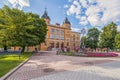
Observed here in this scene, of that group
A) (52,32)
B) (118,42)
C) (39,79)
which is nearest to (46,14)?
(52,32)

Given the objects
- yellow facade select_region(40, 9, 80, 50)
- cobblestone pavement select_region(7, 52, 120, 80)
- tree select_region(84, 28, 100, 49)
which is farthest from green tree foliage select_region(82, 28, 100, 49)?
cobblestone pavement select_region(7, 52, 120, 80)

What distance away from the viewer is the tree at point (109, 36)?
48669 mm

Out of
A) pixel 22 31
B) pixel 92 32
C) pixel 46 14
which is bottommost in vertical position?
pixel 22 31

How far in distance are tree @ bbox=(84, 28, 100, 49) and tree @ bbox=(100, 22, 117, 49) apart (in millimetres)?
5317

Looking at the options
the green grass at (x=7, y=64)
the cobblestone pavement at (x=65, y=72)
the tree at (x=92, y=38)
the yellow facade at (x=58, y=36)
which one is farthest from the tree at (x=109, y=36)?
the green grass at (x=7, y=64)

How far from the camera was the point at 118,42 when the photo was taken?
43.4 metres

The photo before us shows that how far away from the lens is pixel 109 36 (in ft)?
160

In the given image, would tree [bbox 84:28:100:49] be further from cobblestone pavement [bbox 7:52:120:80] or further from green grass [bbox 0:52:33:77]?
cobblestone pavement [bbox 7:52:120:80]

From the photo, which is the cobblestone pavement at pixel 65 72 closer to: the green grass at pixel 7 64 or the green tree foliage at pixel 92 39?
the green grass at pixel 7 64

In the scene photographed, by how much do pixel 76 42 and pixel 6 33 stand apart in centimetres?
5411

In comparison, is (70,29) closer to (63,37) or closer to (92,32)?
(63,37)

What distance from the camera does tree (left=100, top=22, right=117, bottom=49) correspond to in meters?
48.7

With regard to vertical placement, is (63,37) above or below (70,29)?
below

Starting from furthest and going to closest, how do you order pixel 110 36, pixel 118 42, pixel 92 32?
pixel 92 32 → pixel 110 36 → pixel 118 42
